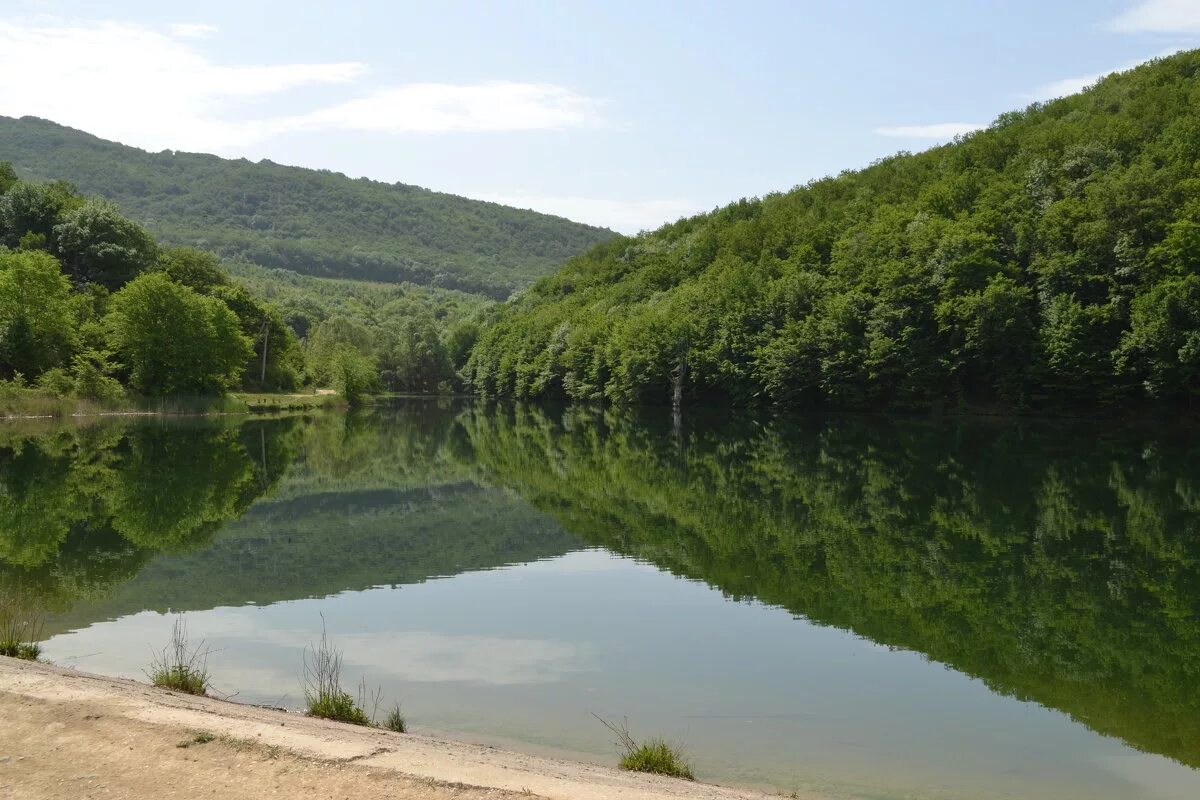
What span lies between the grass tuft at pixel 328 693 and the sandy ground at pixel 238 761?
0.52m

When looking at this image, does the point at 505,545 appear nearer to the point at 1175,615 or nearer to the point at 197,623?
the point at 197,623

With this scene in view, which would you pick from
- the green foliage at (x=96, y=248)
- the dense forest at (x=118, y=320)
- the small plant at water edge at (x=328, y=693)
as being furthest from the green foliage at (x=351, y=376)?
the small plant at water edge at (x=328, y=693)

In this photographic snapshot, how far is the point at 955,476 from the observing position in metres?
33.4

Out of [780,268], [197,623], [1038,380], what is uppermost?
[780,268]

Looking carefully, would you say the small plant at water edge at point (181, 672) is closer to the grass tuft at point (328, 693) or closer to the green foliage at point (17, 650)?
the grass tuft at point (328, 693)

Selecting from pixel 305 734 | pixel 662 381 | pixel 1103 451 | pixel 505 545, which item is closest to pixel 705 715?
pixel 305 734

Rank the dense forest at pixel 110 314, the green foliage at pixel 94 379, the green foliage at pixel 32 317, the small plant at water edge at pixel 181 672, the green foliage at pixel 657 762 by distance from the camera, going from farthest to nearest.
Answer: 1. the dense forest at pixel 110 314
2. the green foliage at pixel 94 379
3. the green foliage at pixel 32 317
4. the small plant at water edge at pixel 181 672
5. the green foliage at pixel 657 762

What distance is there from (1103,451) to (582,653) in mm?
37370

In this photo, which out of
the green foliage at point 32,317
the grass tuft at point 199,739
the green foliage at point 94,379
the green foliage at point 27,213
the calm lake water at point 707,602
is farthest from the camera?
the green foliage at point 27,213

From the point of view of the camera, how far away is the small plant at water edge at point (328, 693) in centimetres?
966

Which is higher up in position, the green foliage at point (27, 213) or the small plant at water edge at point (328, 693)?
the green foliage at point (27, 213)

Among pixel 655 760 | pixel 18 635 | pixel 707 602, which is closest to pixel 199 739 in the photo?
pixel 655 760

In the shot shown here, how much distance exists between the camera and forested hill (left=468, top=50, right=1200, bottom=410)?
62.9 meters

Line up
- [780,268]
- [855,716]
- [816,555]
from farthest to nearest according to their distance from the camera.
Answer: [780,268] → [816,555] → [855,716]
